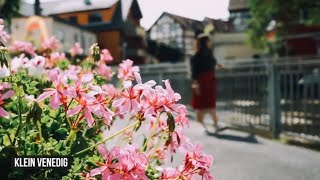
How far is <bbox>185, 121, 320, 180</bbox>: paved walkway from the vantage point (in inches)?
219

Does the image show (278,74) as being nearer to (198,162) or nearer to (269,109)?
(269,109)

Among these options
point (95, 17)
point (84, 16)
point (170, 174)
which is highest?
point (84, 16)

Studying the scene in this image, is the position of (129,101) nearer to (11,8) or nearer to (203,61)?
(203,61)

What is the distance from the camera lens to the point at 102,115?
67.5 inches

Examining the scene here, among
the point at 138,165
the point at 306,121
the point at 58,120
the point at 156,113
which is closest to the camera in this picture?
the point at 138,165

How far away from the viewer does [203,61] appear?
877cm

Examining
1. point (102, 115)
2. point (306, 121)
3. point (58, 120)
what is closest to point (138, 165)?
point (102, 115)

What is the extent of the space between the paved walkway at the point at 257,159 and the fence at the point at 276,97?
1.44ft

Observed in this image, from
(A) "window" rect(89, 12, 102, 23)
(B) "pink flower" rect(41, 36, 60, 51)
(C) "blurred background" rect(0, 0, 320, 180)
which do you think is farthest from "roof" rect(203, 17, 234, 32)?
(A) "window" rect(89, 12, 102, 23)

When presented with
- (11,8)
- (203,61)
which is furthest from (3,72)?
(11,8)

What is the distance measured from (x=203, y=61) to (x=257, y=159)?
2.74m

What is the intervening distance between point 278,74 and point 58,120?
6526 mm

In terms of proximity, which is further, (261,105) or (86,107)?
(261,105)

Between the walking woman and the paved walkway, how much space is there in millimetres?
680
